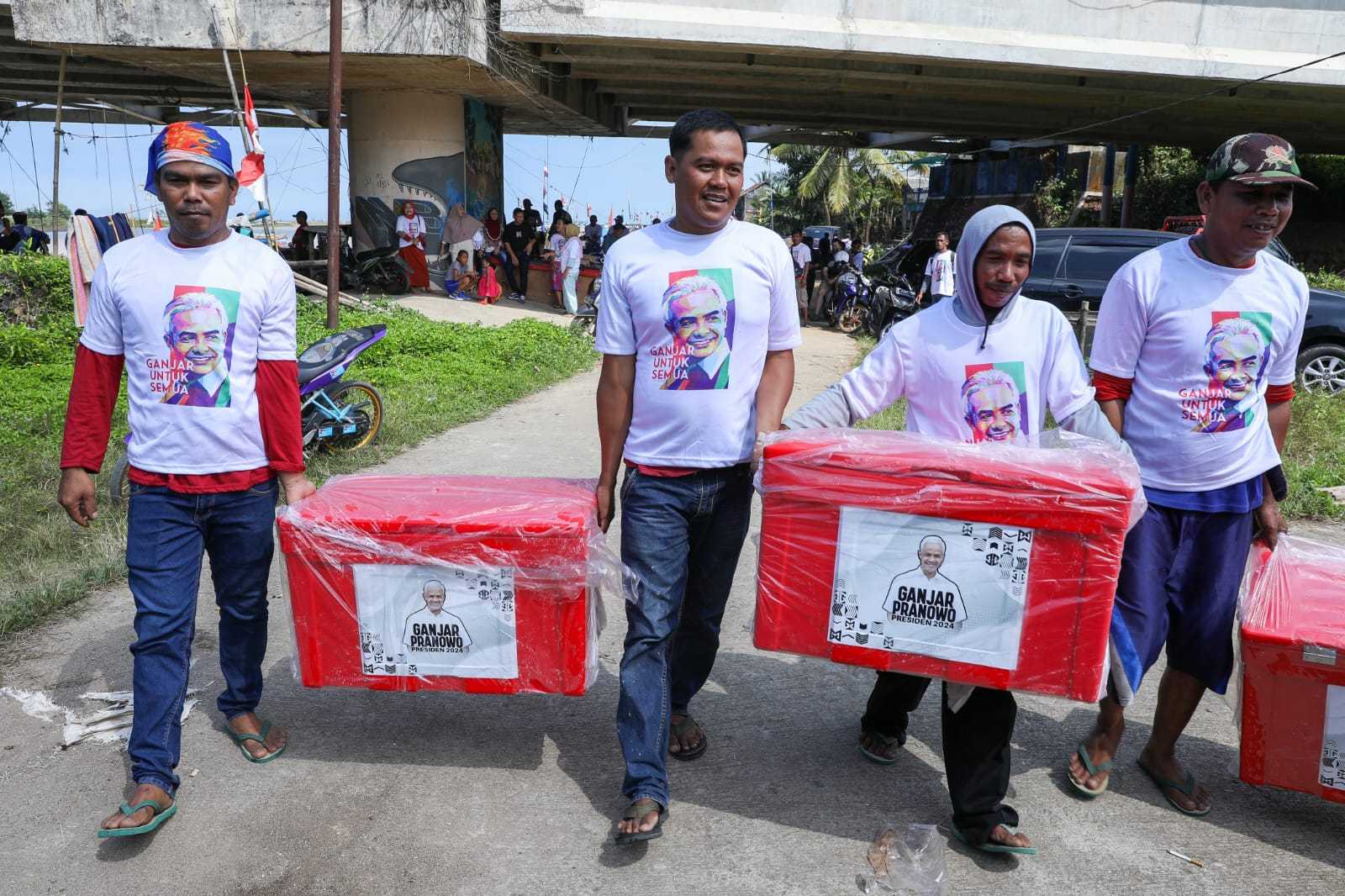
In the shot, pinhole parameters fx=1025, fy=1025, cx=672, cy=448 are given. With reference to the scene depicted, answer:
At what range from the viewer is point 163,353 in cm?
288

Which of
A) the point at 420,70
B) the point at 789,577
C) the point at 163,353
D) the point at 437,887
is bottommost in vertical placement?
the point at 437,887

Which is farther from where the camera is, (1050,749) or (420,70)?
(420,70)

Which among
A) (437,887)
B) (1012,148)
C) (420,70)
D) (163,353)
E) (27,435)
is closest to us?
Result: (437,887)

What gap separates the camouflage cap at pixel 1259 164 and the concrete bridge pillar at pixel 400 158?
1618cm

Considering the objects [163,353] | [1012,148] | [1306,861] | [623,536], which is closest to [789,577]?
[623,536]

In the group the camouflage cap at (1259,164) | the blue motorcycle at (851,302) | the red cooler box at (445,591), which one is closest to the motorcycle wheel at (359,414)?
the red cooler box at (445,591)

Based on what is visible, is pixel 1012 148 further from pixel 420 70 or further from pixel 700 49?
pixel 420 70

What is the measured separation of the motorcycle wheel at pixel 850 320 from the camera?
56.2 ft

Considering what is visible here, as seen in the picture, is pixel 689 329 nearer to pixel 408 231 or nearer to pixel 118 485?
pixel 118 485

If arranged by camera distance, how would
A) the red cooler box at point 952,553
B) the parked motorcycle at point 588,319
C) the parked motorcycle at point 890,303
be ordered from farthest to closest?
the parked motorcycle at point 890,303, the parked motorcycle at point 588,319, the red cooler box at point 952,553

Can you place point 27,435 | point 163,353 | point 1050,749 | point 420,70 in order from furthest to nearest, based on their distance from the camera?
1. point 420,70
2. point 27,435
3. point 1050,749
4. point 163,353

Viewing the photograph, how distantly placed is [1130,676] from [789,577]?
3.61ft

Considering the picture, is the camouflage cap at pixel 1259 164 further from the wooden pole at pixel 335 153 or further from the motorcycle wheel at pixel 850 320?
the motorcycle wheel at pixel 850 320

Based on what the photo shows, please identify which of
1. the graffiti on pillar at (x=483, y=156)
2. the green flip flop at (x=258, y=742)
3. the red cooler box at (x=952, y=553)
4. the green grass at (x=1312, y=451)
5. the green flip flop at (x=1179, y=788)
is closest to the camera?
the red cooler box at (x=952, y=553)
